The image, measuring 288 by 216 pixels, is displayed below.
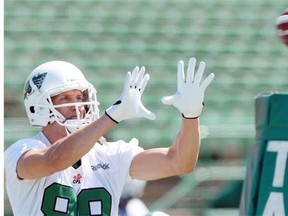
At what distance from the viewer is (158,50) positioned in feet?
27.0

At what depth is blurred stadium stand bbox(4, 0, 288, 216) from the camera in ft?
23.9

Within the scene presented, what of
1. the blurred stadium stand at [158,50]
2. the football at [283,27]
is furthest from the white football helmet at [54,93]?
the blurred stadium stand at [158,50]

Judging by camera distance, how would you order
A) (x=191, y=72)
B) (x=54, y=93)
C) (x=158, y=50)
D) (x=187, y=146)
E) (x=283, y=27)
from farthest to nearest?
(x=158, y=50) → (x=54, y=93) → (x=187, y=146) → (x=191, y=72) → (x=283, y=27)

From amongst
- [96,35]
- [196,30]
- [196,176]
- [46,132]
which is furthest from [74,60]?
[46,132]

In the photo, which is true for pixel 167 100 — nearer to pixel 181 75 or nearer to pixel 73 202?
pixel 181 75

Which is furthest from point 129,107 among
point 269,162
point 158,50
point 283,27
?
point 158,50

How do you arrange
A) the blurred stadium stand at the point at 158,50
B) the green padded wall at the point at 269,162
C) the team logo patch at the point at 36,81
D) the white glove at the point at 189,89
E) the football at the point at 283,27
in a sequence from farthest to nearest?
the blurred stadium stand at the point at 158,50 < the team logo patch at the point at 36,81 < the white glove at the point at 189,89 < the football at the point at 283,27 < the green padded wall at the point at 269,162

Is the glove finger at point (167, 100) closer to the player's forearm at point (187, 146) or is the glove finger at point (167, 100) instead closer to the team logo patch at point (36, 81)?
the player's forearm at point (187, 146)

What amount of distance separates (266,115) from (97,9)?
648 cm

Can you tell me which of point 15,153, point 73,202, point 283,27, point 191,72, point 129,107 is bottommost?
point 73,202

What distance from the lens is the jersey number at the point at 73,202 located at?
2.94 metres

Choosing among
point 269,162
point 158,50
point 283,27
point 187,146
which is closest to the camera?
point 269,162

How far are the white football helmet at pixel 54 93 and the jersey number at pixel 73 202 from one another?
208 mm

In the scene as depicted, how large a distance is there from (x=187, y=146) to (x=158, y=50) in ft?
17.5
